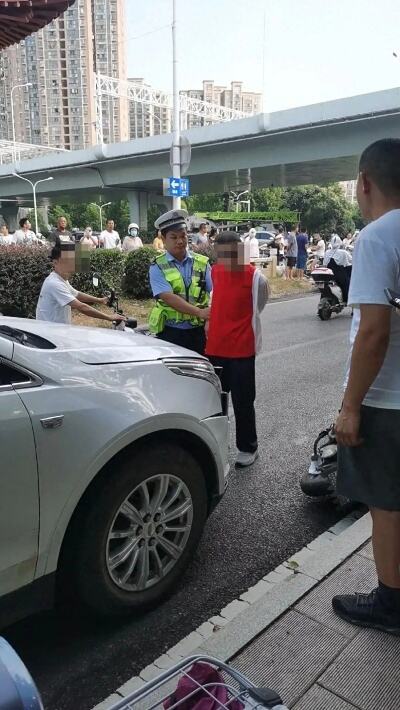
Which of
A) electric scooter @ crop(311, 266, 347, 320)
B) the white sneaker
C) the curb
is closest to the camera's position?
the curb

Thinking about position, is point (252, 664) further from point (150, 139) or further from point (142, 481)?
point (150, 139)

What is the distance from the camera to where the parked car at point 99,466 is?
6.95 ft

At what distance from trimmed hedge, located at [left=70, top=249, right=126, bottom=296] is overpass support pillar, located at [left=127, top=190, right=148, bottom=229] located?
1214 inches

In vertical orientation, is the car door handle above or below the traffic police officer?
below

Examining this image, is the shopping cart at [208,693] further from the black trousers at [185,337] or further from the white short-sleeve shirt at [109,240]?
the white short-sleeve shirt at [109,240]

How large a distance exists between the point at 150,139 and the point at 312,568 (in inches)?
1246

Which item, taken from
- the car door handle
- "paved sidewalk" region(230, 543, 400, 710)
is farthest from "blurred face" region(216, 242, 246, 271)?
"paved sidewalk" region(230, 543, 400, 710)

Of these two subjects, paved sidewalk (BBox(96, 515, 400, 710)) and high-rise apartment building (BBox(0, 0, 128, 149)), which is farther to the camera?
high-rise apartment building (BBox(0, 0, 128, 149))

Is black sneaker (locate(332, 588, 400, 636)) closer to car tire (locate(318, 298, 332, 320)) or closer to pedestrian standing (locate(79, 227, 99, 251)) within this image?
pedestrian standing (locate(79, 227, 99, 251))

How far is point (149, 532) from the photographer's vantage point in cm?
258

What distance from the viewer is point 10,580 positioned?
211 cm

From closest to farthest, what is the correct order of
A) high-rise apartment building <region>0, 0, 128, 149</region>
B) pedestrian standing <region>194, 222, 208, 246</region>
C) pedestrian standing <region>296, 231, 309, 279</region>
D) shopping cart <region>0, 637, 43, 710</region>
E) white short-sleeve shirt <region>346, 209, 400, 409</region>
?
shopping cart <region>0, 637, 43, 710</region> → white short-sleeve shirt <region>346, 209, 400, 409</region> → pedestrian standing <region>194, 222, 208, 246</region> → pedestrian standing <region>296, 231, 309, 279</region> → high-rise apartment building <region>0, 0, 128, 149</region>

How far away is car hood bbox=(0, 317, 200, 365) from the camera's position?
7.79 ft

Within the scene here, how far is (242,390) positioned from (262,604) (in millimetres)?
1946
